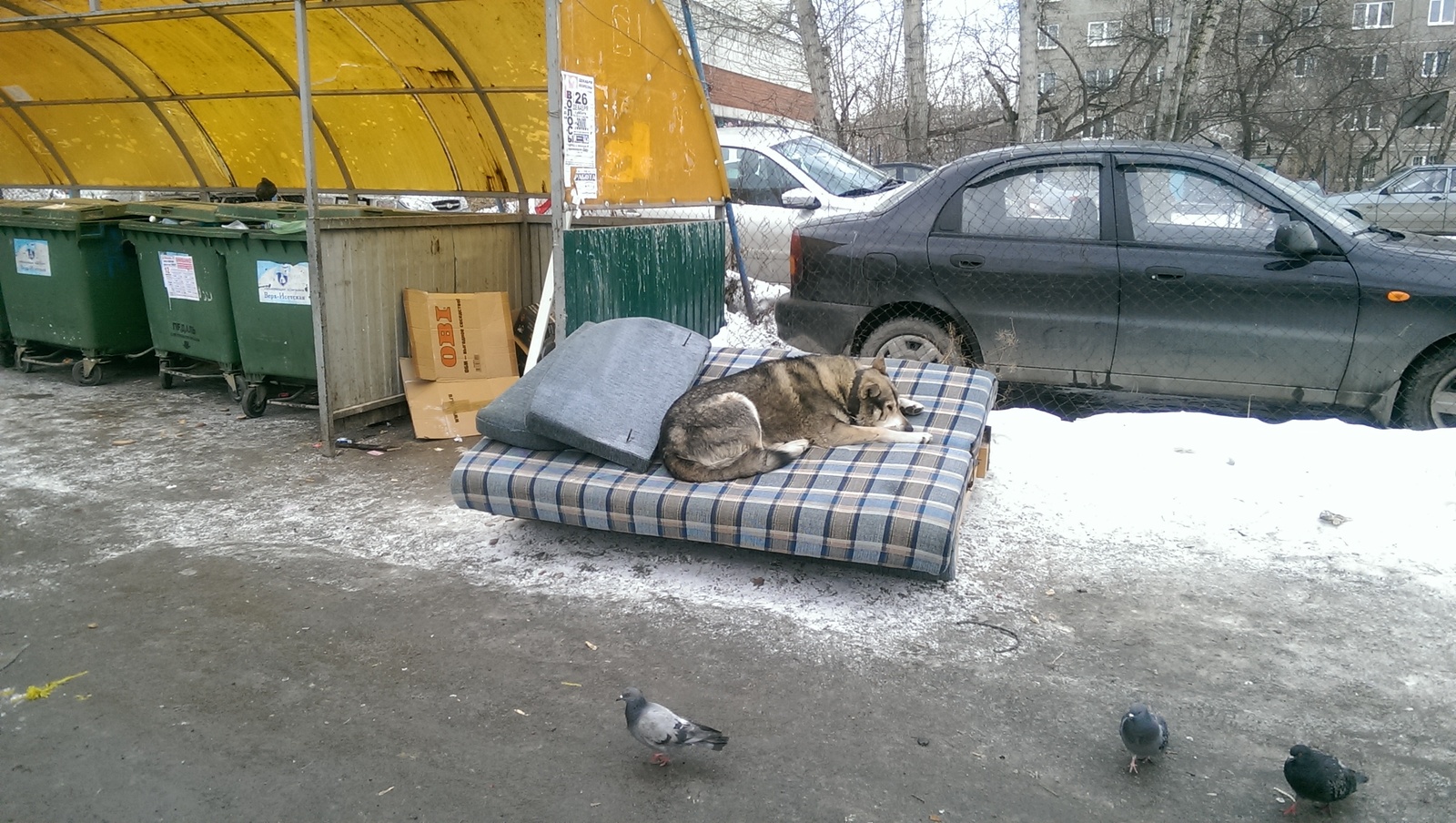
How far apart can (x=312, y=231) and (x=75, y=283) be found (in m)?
3.26

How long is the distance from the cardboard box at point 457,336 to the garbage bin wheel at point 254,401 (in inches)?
50.5

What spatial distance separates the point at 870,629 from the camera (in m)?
3.76

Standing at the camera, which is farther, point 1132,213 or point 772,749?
point 1132,213

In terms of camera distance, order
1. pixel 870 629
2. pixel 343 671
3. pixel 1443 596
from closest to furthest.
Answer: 1. pixel 343 671
2. pixel 870 629
3. pixel 1443 596

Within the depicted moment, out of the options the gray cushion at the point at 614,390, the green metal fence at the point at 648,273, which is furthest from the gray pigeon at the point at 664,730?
the green metal fence at the point at 648,273

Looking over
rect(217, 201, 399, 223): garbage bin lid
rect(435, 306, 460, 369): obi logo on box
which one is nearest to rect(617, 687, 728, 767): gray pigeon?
rect(435, 306, 460, 369): obi logo on box

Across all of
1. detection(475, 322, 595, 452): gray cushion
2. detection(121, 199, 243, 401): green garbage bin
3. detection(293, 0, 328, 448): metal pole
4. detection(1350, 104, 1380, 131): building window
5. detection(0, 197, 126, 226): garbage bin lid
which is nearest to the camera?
detection(475, 322, 595, 452): gray cushion

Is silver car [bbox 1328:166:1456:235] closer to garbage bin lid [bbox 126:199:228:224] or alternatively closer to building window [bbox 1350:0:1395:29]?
garbage bin lid [bbox 126:199:228:224]

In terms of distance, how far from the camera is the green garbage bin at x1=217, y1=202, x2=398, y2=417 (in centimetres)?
644

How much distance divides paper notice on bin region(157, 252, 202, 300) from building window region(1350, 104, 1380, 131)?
23.9m

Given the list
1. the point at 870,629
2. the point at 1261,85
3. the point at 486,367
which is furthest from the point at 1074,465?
the point at 1261,85

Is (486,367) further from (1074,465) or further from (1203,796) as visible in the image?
(1203,796)

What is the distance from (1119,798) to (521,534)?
2998mm

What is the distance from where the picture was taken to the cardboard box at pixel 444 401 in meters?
6.40
